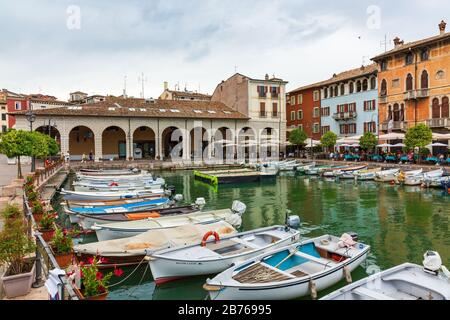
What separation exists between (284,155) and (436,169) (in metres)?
24.4

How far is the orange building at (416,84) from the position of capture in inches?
1410

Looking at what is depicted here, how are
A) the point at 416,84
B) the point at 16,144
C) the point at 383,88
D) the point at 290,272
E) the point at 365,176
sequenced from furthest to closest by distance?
the point at 383,88 < the point at 416,84 < the point at 365,176 < the point at 16,144 < the point at 290,272

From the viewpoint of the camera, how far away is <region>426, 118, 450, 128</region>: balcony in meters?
35.3

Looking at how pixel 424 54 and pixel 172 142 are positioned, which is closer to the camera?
pixel 424 54

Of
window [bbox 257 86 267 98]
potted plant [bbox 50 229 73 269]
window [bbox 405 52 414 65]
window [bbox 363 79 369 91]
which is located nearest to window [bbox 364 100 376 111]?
window [bbox 363 79 369 91]

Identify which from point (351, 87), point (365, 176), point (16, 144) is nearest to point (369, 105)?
point (351, 87)

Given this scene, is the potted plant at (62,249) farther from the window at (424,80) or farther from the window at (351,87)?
the window at (351,87)

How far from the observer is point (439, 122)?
35.8 metres

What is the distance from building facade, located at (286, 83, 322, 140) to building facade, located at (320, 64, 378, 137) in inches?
42.1

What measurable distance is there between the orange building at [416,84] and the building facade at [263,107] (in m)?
15.0

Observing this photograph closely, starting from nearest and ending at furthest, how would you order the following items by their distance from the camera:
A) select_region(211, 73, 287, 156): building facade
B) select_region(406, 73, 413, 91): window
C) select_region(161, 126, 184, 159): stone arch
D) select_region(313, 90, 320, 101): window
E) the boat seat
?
the boat seat, select_region(406, 73, 413, 91): window, select_region(161, 126, 184, 159): stone arch, select_region(211, 73, 287, 156): building facade, select_region(313, 90, 320, 101): window

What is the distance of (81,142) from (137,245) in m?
40.4

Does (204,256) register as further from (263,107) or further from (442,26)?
(263,107)

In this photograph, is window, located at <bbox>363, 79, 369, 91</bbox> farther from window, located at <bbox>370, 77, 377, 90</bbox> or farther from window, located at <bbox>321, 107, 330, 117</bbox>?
window, located at <bbox>321, 107, 330, 117</bbox>
